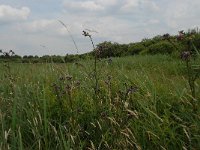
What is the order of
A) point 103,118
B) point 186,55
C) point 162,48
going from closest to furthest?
1. point 186,55
2. point 103,118
3. point 162,48

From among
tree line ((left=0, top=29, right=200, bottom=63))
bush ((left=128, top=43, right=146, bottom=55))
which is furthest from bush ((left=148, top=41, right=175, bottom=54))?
bush ((left=128, top=43, right=146, bottom=55))

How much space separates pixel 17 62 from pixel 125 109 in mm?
4938

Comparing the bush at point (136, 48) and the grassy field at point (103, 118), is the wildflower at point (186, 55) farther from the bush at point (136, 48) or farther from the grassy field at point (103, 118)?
the bush at point (136, 48)

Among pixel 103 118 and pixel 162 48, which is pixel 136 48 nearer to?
Result: pixel 162 48

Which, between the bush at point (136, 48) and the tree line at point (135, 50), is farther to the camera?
the bush at point (136, 48)

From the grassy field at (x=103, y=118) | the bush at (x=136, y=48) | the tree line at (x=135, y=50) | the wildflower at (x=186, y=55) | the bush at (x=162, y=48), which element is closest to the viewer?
the grassy field at (x=103, y=118)

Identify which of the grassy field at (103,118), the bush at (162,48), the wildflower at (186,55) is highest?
the wildflower at (186,55)

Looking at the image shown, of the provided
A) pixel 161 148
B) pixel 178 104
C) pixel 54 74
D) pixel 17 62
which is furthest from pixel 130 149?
pixel 17 62

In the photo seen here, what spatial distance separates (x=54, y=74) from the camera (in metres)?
6.33

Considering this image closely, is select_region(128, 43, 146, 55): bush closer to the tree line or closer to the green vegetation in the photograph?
the tree line

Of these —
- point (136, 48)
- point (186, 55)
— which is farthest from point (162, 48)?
point (186, 55)

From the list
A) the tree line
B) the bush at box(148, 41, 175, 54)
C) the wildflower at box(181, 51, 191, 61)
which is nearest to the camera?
the wildflower at box(181, 51, 191, 61)

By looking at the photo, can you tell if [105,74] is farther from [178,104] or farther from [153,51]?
[153,51]

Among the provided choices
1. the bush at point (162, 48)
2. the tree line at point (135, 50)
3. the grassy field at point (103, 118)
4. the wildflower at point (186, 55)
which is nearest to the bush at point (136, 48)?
the tree line at point (135, 50)
